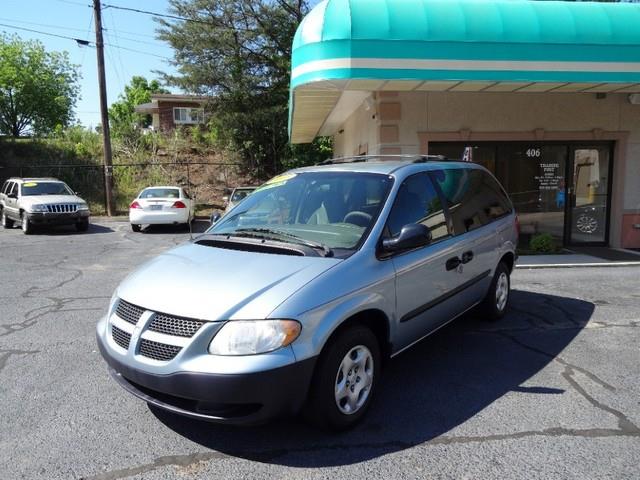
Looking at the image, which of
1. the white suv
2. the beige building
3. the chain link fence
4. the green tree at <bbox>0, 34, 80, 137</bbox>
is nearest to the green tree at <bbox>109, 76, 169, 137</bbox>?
the green tree at <bbox>0, 34, 80, 137</bbox>

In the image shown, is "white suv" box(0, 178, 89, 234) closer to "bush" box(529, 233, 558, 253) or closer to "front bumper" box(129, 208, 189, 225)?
"front bumper" box(129, 208, 189, 225)

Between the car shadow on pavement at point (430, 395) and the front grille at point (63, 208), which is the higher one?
the front grille at point (63, 208)

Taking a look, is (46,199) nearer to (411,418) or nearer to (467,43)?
(467,43)

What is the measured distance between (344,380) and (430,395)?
982mm

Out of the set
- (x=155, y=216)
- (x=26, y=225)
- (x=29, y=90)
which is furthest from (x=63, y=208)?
(x=29, y=90)

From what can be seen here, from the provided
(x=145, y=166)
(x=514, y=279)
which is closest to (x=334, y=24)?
(x=514, y=279)

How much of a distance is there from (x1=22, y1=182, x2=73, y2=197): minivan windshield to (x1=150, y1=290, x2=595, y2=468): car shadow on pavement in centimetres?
1488

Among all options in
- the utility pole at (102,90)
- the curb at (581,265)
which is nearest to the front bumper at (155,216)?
the utility pole at (102,90)

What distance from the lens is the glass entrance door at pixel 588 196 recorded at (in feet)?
35.8

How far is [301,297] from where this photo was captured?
292 centimetres

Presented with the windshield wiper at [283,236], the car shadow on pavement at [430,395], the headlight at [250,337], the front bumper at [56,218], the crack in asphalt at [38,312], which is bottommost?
the car shadow on pavement at [430,395]

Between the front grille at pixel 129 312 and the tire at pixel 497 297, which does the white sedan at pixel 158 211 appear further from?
the front grille at pixel 129 312

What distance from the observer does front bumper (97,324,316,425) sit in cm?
272

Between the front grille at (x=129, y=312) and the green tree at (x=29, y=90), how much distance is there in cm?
4694
